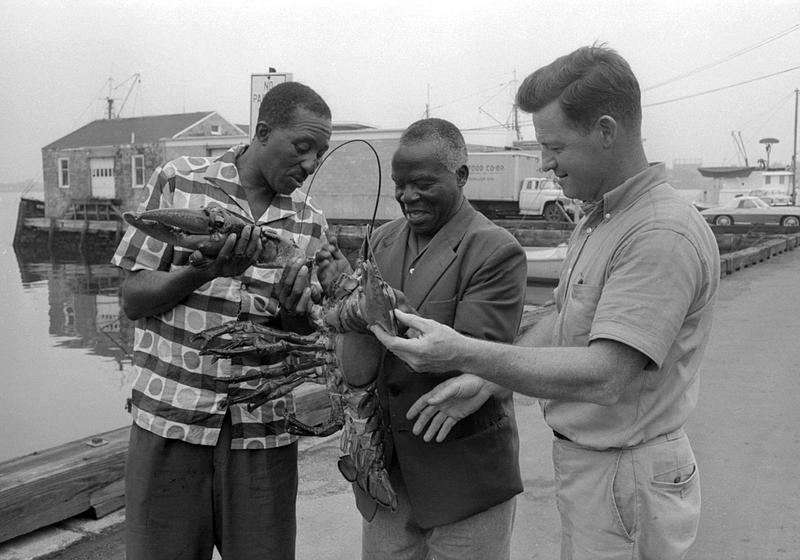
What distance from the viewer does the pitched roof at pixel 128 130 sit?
4328cm

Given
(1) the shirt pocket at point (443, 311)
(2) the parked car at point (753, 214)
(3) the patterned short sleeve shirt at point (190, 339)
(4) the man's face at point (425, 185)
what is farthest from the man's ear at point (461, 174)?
(2) the parked car at point (753, 214)

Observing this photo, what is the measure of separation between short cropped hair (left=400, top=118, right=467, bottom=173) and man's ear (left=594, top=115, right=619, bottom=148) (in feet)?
2.45

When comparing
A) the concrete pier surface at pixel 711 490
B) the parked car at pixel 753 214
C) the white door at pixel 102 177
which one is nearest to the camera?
the concrete pier surface at pixel 711 490

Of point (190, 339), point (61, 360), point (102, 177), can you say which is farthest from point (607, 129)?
point (102, 177)

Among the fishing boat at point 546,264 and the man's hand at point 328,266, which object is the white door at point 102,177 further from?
the man's hand at point 328,266

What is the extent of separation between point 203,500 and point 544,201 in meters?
30.9

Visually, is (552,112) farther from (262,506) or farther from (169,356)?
(262,506)

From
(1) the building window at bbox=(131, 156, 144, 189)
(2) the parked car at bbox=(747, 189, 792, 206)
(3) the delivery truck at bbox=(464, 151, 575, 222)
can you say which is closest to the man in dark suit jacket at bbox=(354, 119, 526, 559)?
(3) the delivery truck at bbox=(464, 151, 575, 222)

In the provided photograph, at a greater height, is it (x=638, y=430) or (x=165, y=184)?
(x=165, y=184)

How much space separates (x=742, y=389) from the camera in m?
6.96

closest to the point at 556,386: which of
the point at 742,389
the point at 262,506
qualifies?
the point at 262,506

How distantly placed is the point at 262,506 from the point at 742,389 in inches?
220

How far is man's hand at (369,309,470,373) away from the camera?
6.79 ft

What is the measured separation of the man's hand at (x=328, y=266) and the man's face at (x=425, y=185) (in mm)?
317
